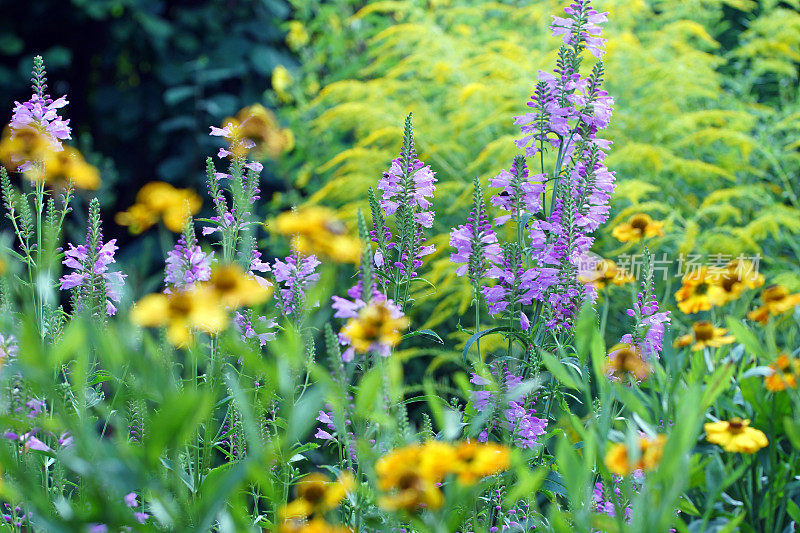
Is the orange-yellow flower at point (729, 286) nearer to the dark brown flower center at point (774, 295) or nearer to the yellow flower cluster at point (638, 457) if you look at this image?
the dark brown flower center at point (774, 295)

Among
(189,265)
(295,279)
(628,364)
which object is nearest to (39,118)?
(189,265)

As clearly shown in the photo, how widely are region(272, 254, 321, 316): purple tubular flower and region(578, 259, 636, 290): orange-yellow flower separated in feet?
1.55

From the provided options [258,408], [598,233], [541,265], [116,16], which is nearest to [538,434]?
[541,265]

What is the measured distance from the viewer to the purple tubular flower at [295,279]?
1.28m

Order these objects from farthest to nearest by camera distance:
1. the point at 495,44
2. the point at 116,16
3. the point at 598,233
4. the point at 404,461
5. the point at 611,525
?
the point at 116,16, the point at 495,44, the point at 598,233, the point at 611,525, the point at 404,461

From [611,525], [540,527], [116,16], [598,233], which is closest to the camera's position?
[611,525]

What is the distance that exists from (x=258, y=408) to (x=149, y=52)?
12.5ft

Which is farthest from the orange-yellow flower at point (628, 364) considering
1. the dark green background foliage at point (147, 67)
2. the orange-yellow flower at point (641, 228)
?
the dark green background foliage at point (147, 67)

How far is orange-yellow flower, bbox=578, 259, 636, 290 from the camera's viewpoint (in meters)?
1.16

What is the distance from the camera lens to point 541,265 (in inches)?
55.4

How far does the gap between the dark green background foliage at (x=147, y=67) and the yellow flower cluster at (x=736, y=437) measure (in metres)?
3.53

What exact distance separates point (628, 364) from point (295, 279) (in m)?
0.60

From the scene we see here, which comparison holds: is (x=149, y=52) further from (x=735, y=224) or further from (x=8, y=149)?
(x=8, y=149)

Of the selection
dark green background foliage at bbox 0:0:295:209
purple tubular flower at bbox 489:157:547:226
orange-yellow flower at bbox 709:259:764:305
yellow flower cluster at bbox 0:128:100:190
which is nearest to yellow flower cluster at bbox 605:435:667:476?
orange-yellow flower at bbox 709:259:764:305
